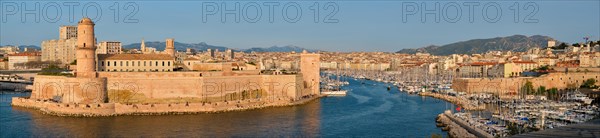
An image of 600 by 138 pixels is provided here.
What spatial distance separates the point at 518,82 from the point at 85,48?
20585 mm

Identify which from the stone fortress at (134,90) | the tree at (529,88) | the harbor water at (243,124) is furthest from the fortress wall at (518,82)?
the stone fortress at (134,90)

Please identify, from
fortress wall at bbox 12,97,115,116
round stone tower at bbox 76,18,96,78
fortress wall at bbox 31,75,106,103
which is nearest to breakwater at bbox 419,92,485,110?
fortress wall at bbox 12,97,115,116

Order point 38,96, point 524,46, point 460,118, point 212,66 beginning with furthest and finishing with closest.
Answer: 1. point 524,46
2. point 212,66
3. point 38,96
4. point 460,118

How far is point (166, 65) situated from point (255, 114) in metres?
5.17

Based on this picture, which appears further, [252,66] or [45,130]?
[252,66]

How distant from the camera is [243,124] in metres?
16.6

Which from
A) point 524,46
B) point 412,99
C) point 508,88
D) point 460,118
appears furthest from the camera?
point 524,46

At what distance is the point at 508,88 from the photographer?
97.8 feet

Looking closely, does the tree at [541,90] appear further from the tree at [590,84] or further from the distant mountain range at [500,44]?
the distant mountain range at [500,44]

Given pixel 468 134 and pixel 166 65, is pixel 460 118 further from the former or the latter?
pixel 166 65

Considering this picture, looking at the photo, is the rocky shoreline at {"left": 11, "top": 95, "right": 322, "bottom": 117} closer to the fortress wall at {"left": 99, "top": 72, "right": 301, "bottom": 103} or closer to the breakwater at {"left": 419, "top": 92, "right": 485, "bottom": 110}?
the fortress wall at {"left": 99, "top": 72, "right": 301, "bottom": 103}

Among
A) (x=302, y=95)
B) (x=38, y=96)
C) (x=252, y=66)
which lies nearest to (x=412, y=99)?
(x=302, y=95)

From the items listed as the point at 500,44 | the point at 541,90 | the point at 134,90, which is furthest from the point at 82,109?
the point at 500,44

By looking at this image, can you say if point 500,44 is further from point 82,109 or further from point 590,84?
point 82,109
